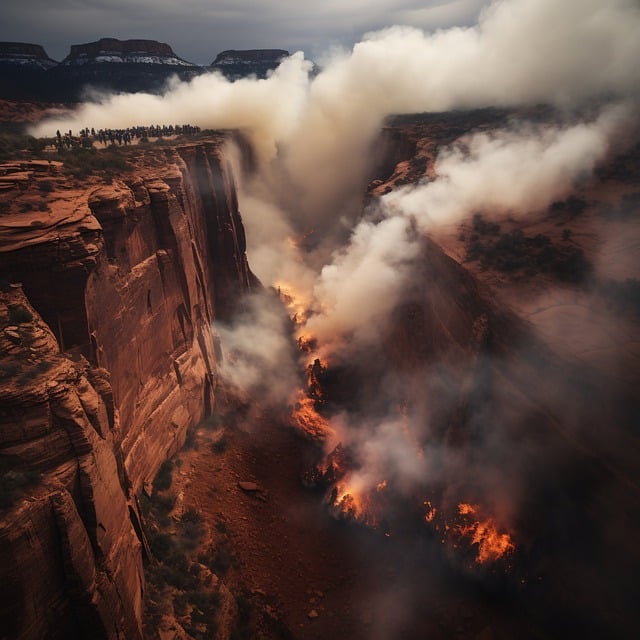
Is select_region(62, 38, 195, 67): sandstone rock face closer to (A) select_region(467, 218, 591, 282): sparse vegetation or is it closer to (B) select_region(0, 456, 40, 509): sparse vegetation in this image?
(A) select_region(467, 218, 591, 282): sparse vegetation

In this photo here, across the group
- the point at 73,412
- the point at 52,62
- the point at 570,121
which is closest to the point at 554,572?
the point at 73,412

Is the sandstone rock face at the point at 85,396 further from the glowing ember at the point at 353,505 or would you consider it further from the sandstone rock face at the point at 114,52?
the sandstone rock face at the point at 114,52

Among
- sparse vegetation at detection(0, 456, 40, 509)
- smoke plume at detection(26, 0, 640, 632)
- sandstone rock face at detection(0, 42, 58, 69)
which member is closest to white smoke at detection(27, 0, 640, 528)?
smoke plume at detection(26, 0, 640, 632)

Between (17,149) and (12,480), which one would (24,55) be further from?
(12,480)

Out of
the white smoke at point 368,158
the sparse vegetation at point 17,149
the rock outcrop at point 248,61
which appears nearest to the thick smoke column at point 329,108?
the white smoke at point 368,158

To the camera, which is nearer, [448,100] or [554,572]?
[554,572]

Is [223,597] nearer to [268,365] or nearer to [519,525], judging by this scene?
[519,525]
